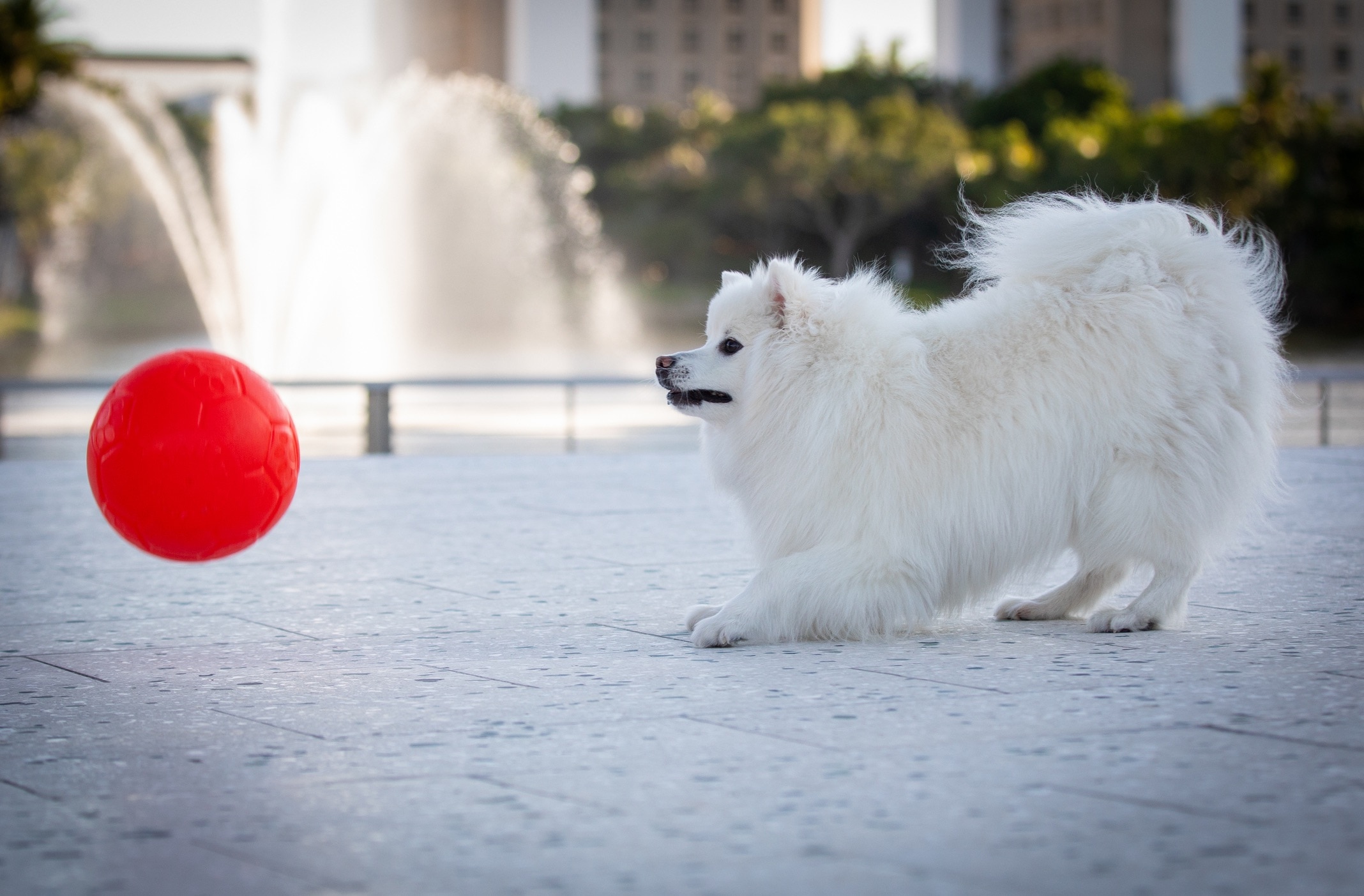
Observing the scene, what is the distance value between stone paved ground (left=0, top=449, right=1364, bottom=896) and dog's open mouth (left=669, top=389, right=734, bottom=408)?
0.86 metres

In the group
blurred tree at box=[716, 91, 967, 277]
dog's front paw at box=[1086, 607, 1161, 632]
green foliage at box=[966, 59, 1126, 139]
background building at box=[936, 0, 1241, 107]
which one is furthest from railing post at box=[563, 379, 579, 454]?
background building at box=[936, 0, 1241, 107]

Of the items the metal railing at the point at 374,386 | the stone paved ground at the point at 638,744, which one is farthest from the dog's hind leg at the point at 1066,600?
the metal railing at the point at 374,386

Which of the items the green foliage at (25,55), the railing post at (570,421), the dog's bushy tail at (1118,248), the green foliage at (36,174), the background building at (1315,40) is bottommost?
the railing post at (570,421)

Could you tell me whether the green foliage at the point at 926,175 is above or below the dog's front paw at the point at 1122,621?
above

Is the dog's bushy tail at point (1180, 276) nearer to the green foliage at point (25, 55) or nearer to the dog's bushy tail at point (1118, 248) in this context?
the dog's bushy tail at point (1118, 248)

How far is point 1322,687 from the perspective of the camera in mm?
4465

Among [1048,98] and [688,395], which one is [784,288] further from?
[1048,98]

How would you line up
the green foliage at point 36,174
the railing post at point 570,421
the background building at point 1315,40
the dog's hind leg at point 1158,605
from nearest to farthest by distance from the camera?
the dog's hind leg at point 1158,605 → the railing post at point 570,421 → the green foliage at point 36,174 → the background building at point 1315,40

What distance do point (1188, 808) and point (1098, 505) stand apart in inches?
89.7

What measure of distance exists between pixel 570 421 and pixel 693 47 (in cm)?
12876

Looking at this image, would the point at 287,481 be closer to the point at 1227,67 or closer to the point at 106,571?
the point at 106,571

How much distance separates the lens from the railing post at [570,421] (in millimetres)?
16277

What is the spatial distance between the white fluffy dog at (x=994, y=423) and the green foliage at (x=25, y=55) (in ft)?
215

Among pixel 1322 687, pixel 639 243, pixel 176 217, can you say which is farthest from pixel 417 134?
pixel 1322 687
